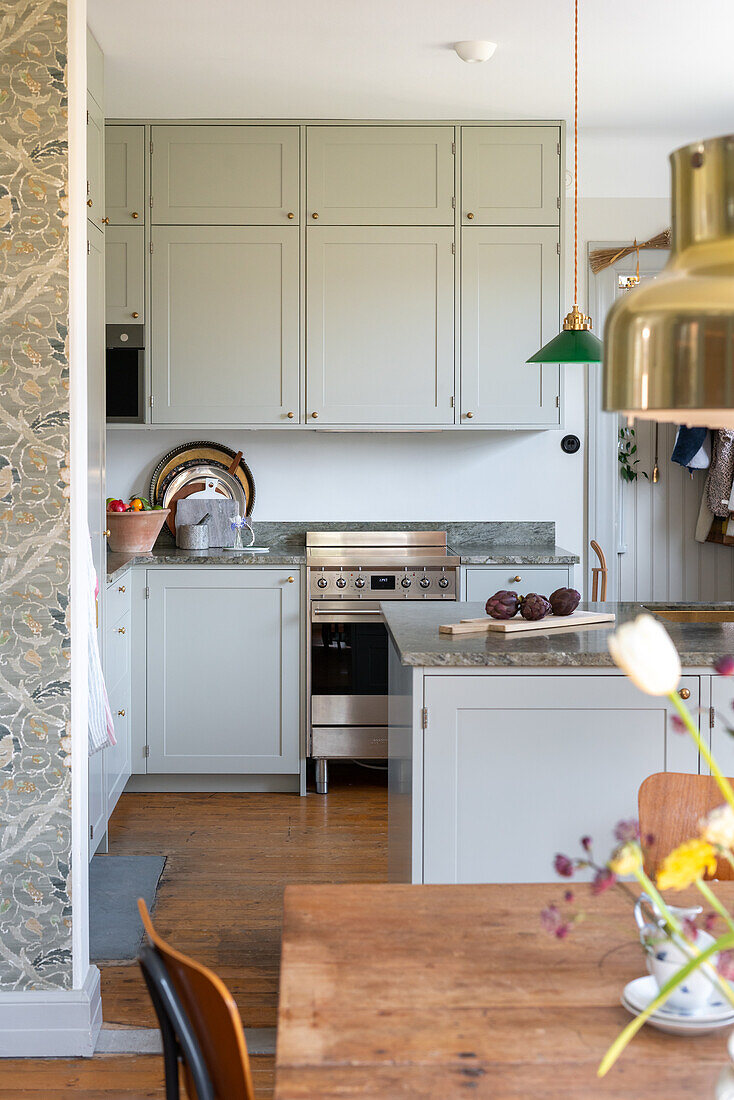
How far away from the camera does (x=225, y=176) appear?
14.6ft

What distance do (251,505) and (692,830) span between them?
11.0 feet

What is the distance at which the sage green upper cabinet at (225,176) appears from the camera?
442cm

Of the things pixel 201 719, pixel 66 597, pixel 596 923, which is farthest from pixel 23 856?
pixel 201 719

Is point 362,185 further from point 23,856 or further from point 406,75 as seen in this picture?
point 23,856

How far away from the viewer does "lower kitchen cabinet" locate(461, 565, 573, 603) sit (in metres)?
4.37

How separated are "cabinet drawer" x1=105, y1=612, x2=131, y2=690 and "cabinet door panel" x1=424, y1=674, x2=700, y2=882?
65.0 inches

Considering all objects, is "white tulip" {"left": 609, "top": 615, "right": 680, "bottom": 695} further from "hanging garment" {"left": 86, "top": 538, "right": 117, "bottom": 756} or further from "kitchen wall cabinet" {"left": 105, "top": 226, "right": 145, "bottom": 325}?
"kitchen wall cabinet" {"left": 105, "top": 226, "right": 145, "bottom": 325}

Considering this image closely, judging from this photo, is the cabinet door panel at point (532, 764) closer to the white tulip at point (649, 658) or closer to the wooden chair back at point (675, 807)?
the wooden chair back at point (675, 807)

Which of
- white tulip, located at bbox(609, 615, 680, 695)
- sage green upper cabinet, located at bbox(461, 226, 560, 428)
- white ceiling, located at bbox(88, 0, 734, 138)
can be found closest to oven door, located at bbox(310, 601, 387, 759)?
sage green upper cabinet, located at bbox(461, 226, 560, 428)

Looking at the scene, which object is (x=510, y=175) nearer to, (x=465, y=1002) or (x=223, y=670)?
(x=223, y=670)

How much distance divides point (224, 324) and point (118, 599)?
1.26 meters

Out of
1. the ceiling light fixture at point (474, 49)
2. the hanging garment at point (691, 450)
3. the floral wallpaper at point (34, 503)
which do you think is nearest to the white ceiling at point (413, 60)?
the ceiling light fixture at point (474, 49)

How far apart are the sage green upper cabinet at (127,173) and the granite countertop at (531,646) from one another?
240 centimetres

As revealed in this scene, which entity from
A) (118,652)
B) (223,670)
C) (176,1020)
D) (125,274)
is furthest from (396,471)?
(176,1020)
